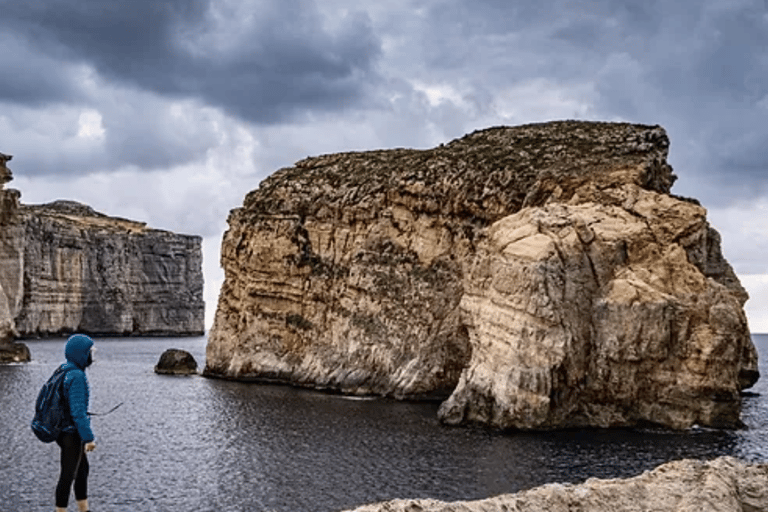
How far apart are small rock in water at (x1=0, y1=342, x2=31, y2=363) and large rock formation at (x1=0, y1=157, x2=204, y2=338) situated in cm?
5065

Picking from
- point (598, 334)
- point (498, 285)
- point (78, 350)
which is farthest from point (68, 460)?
point (598, 334)

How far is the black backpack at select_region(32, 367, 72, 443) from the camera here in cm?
1477

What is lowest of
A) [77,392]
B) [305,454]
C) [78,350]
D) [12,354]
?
[305,454]

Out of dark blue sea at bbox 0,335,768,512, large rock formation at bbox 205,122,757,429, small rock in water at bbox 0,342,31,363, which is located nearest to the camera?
dark blue sea at bbox 0,335,768,512

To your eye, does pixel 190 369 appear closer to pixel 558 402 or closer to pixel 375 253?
pixel 375 253

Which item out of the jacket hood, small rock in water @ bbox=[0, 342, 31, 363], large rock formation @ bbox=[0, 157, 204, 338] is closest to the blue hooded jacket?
the jacket hood

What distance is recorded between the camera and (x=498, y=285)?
169 ft

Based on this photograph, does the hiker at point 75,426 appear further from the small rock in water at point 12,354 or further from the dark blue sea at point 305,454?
the small rock in water at point 12,354

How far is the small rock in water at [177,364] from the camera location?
3371 inches

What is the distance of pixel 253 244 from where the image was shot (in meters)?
81.2

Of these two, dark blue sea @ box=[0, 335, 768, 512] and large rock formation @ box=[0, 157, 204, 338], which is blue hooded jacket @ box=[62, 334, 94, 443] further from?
large rock formation @ box=[0, 157, 204, 338]

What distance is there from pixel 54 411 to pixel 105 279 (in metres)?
169

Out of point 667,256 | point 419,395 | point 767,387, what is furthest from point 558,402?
point 767,387

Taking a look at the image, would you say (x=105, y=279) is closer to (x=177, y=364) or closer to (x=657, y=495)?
(x=177, y=364)
